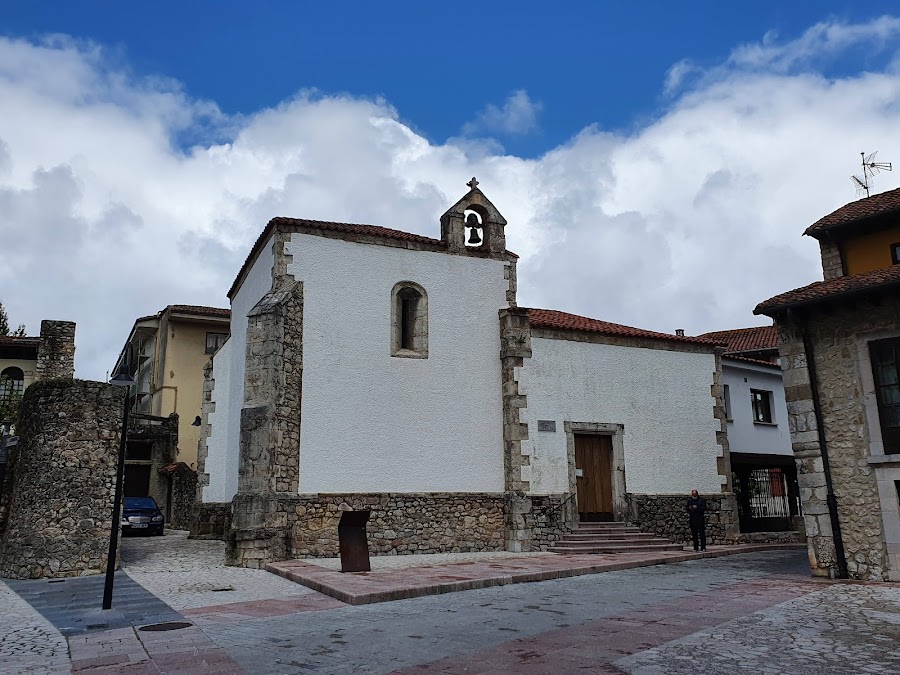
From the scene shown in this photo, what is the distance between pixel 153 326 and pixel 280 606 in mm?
25369

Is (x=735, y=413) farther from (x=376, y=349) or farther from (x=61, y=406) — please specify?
(x=61, y=406)

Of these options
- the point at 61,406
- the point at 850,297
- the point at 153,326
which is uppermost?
the point at 153,326

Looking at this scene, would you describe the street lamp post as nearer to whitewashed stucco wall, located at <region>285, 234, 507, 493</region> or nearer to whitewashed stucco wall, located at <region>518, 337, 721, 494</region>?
whitewashed stucco wall, located at <region>285, 234, 507, 493</region>

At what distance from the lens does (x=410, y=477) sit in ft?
51.7

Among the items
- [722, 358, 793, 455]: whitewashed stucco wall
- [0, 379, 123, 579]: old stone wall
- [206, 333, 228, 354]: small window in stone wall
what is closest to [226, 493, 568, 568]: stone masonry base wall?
[0, 379, 123, 579]: old stone wall

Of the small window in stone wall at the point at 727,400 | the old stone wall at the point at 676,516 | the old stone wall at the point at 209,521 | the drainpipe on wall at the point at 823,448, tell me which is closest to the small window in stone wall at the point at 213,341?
the old stone wall at the point at 209,521

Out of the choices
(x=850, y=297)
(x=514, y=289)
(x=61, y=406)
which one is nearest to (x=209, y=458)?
(x=61, y=406)

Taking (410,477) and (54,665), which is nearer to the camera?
(54,665)

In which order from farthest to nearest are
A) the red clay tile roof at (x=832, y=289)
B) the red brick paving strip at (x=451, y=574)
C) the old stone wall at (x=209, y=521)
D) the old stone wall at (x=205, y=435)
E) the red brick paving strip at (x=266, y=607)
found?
the old stone wall at (x=205, y=435), the old stone wall at (x=209, y=521), the red clay tile roof at (x=832, y=289), the red brick paving strip at (x=451, y=574), the red brick paving strip at (x=266, y=607)

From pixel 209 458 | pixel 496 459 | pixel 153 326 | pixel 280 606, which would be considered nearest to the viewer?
pixel 280 606

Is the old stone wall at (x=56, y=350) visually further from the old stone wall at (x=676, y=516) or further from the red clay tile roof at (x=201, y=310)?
the old stone wall at (x=676, y=516)

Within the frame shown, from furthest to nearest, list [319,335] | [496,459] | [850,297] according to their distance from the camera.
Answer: [496,459]
[319,335]
[850,297]

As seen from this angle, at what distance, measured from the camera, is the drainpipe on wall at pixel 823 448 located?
11.7 metres

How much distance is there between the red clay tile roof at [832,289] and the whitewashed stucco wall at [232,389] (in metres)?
10.2
